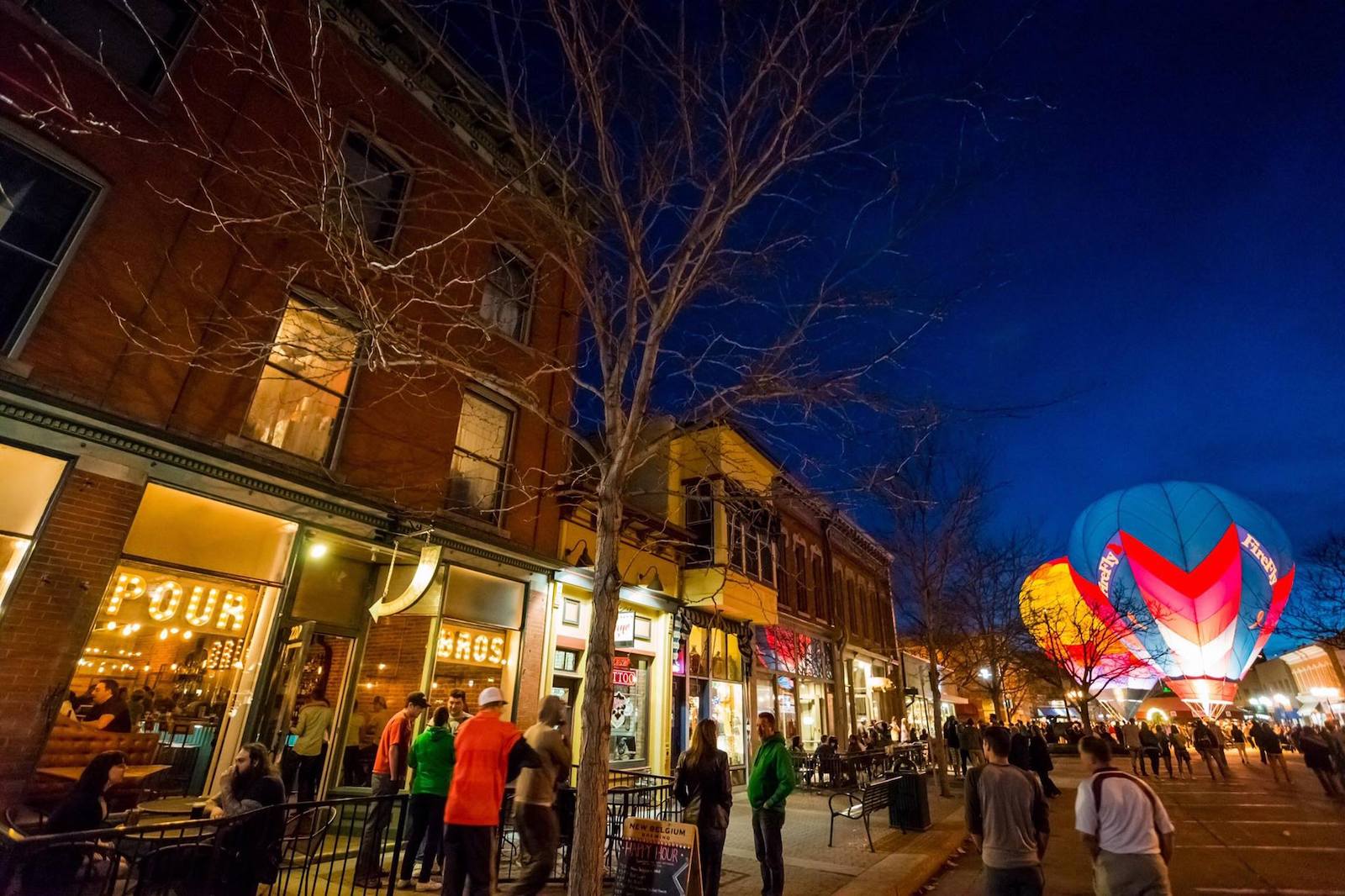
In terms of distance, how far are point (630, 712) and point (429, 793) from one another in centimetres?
775

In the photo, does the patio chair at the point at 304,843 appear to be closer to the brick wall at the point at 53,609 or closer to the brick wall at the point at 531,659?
the brick wall at the point at 53,609

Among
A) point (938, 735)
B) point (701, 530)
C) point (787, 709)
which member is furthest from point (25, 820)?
point (787, 709)

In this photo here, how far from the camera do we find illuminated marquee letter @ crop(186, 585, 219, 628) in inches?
327

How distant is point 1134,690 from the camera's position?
214ft

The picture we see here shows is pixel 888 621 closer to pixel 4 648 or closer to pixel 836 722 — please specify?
pixel 836 722

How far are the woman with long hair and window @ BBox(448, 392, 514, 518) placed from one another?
5814 mm

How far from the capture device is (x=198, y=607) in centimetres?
833

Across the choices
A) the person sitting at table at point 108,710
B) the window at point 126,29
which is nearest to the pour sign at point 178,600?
the person sitting at table at point 108,710

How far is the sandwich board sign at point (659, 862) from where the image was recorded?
5.53 meters

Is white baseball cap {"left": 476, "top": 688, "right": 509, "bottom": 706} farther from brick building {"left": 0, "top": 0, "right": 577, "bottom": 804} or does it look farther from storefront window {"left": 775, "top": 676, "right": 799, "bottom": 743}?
storefront window {"left": 775, "top": 676, "right": 799, "bottom": 743}

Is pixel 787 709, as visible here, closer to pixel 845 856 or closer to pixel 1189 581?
pixel 845 856

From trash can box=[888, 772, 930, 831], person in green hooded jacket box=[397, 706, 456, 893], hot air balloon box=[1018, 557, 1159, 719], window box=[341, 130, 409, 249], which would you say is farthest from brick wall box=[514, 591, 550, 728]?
hot air balloon box=[1018, 557, 1159, 719]

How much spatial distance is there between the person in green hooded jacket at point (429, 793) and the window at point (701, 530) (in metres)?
9.60

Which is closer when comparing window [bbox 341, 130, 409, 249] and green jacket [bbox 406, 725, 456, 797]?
green jacket [bbox 406, 725, 456, 797]
